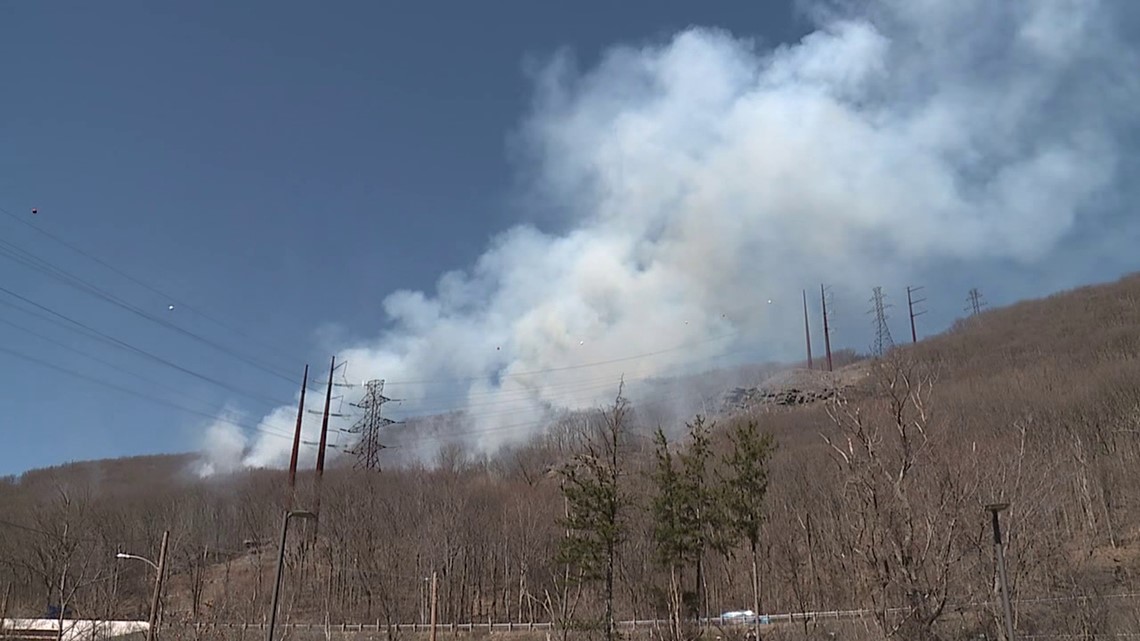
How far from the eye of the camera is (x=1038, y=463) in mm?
46781

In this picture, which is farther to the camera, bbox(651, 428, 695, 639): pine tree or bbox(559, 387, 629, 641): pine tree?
bbox(651, 428, 695, 639): pine tree

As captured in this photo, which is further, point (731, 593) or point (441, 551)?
point (441, 551)

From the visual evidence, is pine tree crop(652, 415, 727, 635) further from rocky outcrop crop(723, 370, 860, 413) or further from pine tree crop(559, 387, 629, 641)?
rocky outcrop crop(723, 370, 860, 413)

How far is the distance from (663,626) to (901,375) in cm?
1819

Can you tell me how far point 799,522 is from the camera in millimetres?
60125

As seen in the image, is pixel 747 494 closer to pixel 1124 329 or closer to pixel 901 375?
pixel 901 375

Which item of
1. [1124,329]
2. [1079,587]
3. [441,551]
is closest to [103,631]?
[441,551]

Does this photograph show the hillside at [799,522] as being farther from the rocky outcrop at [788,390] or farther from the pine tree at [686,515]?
the rocky outcrop at [788,390]

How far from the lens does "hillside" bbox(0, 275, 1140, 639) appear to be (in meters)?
31.0

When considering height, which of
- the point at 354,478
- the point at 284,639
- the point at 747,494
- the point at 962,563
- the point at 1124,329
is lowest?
the point at 284,639

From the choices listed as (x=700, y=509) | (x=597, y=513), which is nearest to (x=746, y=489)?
(x=700, y=509)

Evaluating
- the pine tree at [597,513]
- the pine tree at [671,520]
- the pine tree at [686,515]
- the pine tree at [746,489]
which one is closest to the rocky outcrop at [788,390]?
the pine tree at [686,515]

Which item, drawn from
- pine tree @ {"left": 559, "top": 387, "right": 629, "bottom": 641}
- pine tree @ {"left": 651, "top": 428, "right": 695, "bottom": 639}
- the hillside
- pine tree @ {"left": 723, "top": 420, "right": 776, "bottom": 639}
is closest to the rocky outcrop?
the hillside

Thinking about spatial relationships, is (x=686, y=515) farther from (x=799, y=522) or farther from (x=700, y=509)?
(x=799, y=522)
